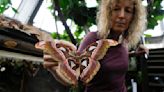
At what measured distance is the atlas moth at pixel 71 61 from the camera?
0.53m

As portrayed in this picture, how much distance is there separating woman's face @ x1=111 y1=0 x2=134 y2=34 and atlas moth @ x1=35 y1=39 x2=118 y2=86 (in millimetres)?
164

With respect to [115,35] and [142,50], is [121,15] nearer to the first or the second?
[115,35]

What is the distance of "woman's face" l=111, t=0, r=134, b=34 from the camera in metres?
0.75

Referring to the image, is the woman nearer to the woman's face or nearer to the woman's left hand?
the woman's face

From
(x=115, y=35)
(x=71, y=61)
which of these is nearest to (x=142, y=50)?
(x=115, y=35)

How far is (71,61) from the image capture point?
Result: 58 cm

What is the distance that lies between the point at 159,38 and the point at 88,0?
7.86ft

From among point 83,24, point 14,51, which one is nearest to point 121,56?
point 14,51

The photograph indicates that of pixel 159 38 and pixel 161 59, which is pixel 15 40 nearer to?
pixel 161 59

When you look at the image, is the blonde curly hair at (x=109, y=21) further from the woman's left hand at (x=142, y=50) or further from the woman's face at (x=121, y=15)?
the woman's left hand at (x=142, y=50)

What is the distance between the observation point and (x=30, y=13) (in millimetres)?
2801

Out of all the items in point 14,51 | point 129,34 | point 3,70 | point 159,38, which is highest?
point 129,34

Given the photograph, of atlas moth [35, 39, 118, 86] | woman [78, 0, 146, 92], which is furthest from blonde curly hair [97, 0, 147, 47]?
atlas moth [35, 39, 118, 86]

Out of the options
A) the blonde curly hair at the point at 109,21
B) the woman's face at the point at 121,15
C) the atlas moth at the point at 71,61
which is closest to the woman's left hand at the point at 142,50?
the blonde curly hair at the point at 109,21
